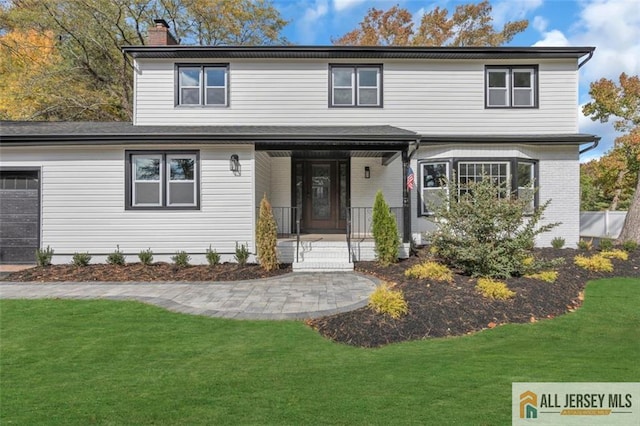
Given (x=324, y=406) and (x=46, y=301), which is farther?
(x=46, y=301)

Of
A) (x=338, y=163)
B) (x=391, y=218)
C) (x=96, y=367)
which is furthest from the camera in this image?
(x=338, y=163)

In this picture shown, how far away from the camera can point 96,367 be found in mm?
3707

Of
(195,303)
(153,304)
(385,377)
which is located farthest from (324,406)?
(153,304)

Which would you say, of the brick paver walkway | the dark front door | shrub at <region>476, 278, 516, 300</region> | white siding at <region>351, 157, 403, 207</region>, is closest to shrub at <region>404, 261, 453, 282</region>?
shrub at <region>476, 278, 516, 300</region>

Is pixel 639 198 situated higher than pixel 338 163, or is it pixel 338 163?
pixel 338 163

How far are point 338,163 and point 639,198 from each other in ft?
33.0

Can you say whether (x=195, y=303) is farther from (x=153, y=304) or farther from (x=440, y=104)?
(x=440, y=104)

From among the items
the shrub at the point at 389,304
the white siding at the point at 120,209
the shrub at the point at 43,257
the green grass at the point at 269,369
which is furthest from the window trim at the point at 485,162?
the shrub at the point at 43,257

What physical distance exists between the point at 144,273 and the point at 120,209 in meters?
2.33

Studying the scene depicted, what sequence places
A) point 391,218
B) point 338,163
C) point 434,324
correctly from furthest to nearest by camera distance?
point 338,163, point 391,218, point 434,324

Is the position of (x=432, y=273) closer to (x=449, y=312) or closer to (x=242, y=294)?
(x=449, y=312)

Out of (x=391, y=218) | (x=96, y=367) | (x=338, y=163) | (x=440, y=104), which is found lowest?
(x=96, y=367)

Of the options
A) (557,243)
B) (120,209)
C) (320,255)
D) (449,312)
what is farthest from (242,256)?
(557,243)

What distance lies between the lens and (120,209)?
32.0ft
